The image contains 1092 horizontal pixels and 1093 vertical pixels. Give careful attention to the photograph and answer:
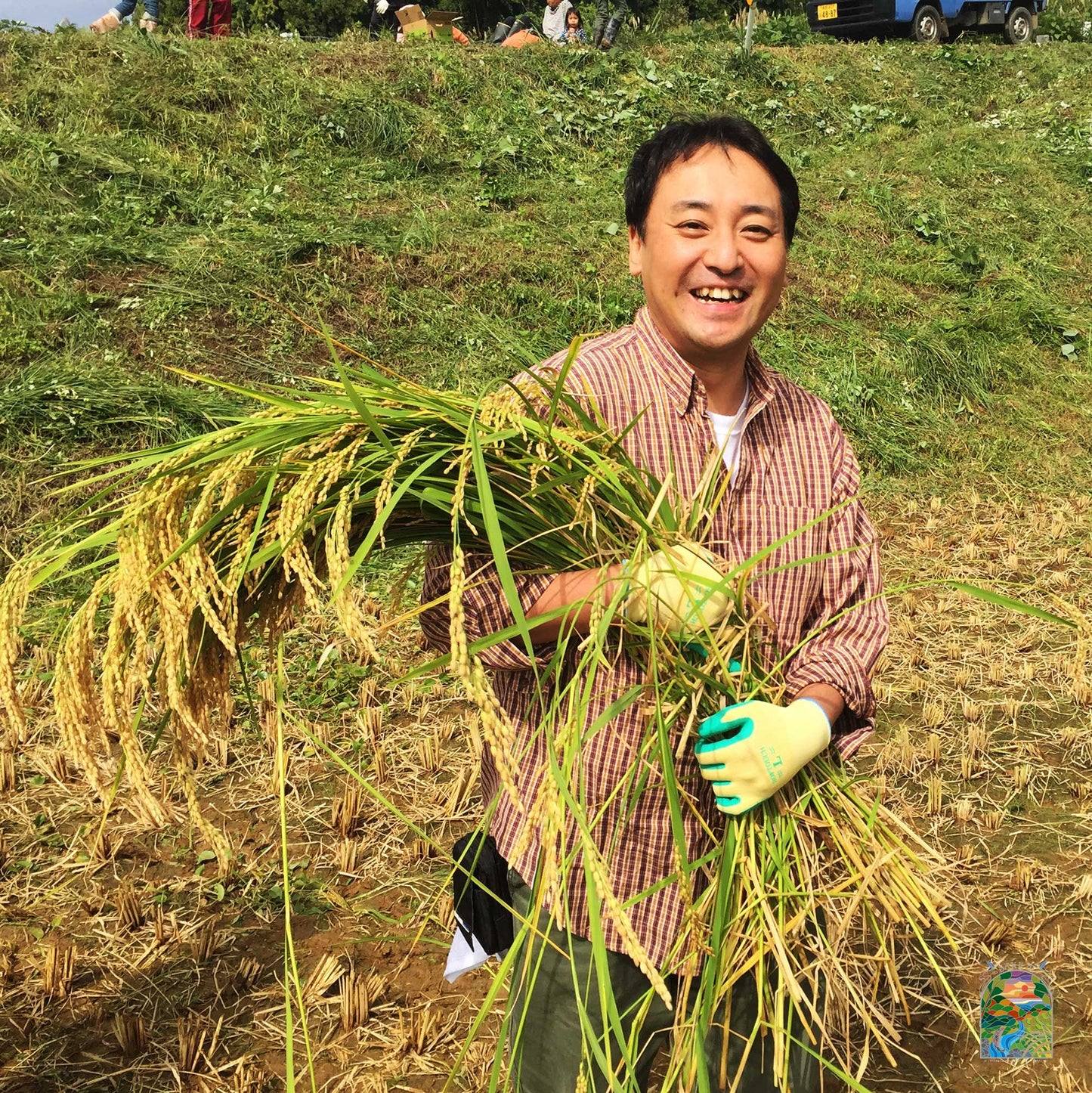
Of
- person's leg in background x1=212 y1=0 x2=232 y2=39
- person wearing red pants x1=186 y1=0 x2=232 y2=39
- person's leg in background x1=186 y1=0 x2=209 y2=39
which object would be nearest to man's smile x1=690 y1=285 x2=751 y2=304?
person wearing red pants x1=186 y1=0 x2=232 y2=39

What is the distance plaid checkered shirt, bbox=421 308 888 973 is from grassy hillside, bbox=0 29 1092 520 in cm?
345

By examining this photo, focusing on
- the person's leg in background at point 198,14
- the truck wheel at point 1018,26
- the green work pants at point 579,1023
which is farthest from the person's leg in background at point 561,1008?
the truck wheel at point 1018,26

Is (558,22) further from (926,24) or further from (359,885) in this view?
(359,885)

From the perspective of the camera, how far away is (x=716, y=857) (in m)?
1.68

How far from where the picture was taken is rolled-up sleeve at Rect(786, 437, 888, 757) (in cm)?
176

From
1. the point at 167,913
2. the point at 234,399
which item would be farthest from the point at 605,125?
the point at 167,913

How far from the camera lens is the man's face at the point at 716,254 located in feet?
5.79

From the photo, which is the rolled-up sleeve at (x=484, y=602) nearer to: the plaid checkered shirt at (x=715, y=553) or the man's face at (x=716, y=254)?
the plaid checkered shirt at (x=715, y=553)

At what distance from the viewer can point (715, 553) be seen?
177 cm

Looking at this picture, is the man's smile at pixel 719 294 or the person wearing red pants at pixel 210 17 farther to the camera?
the person wearing red pants at pixel 210 17

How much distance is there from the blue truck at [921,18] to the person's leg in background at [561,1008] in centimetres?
1467

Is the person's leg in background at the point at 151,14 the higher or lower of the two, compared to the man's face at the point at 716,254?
higher

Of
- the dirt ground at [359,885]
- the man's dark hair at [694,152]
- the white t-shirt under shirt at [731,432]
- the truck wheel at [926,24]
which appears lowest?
the dirt ground at [359,885]

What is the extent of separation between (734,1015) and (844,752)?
0.44 metres
